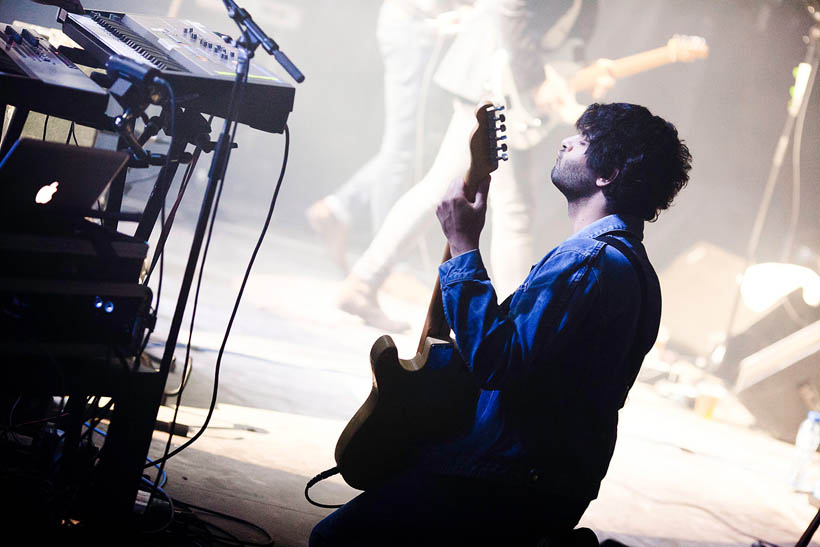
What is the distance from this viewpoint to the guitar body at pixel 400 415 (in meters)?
1.85

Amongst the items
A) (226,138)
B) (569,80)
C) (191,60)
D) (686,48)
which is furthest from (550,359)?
(686,48)

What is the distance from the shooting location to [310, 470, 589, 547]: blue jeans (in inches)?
64.9

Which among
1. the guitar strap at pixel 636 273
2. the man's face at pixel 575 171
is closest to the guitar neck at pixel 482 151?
the man's face at pixel 575 171

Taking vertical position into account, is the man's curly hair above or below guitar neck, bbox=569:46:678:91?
below

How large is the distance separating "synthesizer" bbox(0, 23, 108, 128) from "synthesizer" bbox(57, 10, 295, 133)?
177mm

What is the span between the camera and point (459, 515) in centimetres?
166

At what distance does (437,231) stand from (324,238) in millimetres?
1338

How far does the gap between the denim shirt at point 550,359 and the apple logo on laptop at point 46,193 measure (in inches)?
36.0

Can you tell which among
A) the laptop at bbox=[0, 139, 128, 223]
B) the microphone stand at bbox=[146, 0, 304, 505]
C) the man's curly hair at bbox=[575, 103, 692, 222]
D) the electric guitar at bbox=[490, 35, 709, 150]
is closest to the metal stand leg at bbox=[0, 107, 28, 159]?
the laptop at bbox=[0, 139, 128, 223]

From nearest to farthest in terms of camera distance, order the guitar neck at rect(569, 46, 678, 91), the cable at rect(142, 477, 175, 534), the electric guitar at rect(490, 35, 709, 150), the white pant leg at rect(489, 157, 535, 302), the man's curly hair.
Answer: the man's curly hair
the cable at rect(142, 477, 175, 534)
the electric guitar at rect(490, 35, 709, 150)
the white pant leg at rect(489, 157, 535, 302)
the guitar neck at rect(569, 46, 678, 91)

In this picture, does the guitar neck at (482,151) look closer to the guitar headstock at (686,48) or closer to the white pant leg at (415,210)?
the white pant leg at (415,210)

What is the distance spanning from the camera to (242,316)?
18.5ft

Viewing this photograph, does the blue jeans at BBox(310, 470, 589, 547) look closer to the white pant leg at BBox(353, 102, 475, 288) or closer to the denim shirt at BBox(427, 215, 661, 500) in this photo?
the denim shirt at BBox(427, 215, 661, 500)

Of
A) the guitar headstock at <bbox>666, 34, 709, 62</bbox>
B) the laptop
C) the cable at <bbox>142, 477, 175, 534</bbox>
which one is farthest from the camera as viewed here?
the guitar headstock at <bbox>666, 34, 709, 62</bbox>
